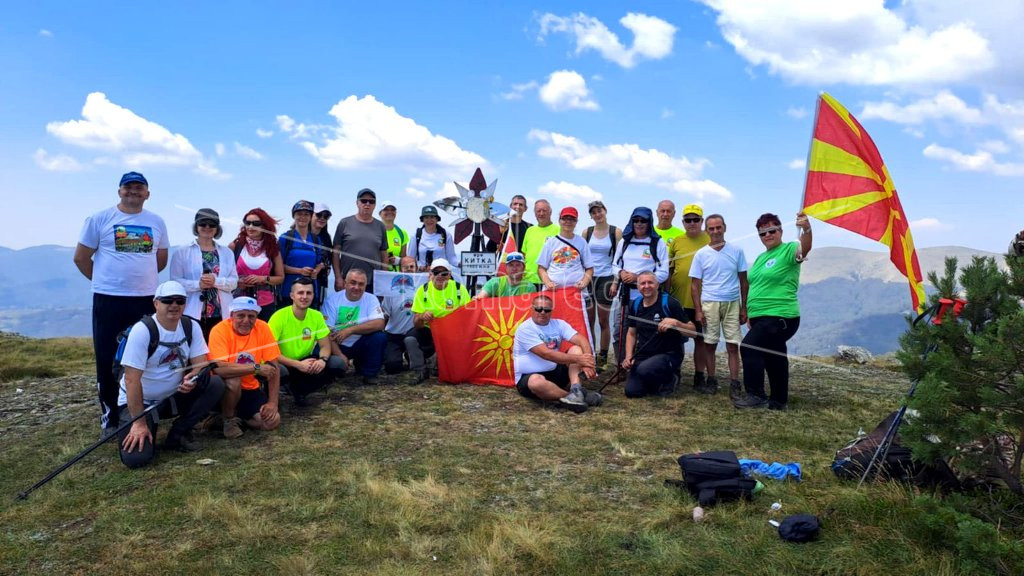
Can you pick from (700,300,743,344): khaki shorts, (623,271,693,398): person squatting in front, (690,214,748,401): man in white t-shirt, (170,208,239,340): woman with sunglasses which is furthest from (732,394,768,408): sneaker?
(170,208,239,340): woman with sunglasses

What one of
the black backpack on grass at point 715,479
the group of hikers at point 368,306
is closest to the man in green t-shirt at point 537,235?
the group of hikers at point 368,306

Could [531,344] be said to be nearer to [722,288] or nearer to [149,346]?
[722,288]

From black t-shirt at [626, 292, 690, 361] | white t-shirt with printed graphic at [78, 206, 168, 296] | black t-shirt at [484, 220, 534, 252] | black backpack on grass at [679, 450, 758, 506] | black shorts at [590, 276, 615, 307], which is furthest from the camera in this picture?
black t-shirt at [484, 220, 534, 252]

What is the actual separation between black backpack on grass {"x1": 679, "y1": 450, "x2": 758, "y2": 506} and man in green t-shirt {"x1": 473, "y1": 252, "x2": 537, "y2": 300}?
15.0 ft

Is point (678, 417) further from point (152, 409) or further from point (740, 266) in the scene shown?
point (152, 409)

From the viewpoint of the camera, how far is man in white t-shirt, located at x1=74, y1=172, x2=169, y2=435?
5.74 meters

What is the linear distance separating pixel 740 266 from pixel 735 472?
12.9 feet

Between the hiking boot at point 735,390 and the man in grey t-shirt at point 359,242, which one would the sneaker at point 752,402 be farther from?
the man in grey t-shirt at point 359,242

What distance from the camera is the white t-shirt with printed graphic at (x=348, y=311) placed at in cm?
844

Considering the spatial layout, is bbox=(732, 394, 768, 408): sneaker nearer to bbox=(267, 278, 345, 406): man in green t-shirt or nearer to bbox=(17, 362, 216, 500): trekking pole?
bbox=(267, 278, 345, 406): man in green t-shirt

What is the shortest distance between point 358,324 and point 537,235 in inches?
116

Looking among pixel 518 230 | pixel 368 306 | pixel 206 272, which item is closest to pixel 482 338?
pixel 368 306

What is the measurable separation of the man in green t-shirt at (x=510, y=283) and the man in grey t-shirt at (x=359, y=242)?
1669 millimetres

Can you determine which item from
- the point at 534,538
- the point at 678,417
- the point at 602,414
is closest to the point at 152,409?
the point at 534,538
